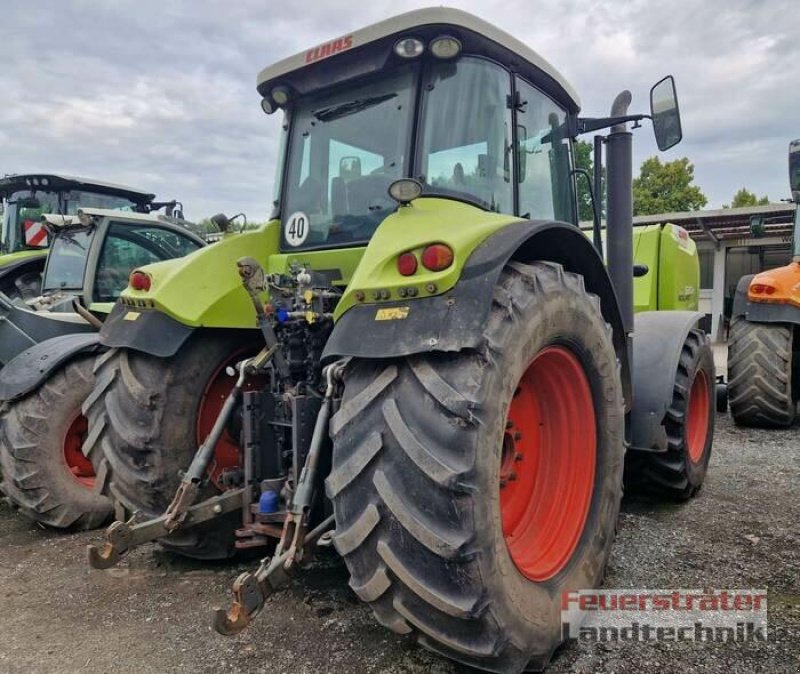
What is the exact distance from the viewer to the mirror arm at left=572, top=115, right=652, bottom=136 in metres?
3.35

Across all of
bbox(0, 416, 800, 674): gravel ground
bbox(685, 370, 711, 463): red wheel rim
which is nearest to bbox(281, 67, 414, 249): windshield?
bbox(0, 416, 800, 674): gravel ground

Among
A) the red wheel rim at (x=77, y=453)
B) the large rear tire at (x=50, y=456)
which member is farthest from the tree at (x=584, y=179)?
the red wheel rim at (x=77, y=453)

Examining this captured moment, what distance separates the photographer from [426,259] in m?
2.02

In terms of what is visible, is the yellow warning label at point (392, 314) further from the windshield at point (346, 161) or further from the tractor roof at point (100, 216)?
the tractor roof at point (100, 216)

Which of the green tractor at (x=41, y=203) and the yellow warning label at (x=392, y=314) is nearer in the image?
the yellow warning label at (x=392, y=314)

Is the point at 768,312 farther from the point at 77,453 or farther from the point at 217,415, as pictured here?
the point at 77,453

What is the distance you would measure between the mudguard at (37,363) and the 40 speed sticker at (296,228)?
5.20 ft

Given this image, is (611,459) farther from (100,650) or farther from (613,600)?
(100,650)

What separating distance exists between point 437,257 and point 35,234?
7278 mm

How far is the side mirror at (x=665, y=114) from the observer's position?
10.6 feet

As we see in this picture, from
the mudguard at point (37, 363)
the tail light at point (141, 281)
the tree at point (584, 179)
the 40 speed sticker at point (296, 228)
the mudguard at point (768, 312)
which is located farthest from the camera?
the mudguard at point (768, 312)

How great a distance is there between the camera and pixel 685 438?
387 cm

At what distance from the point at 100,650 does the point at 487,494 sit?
5.50 feet

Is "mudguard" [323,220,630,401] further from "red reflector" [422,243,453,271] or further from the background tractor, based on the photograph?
the background tractor
